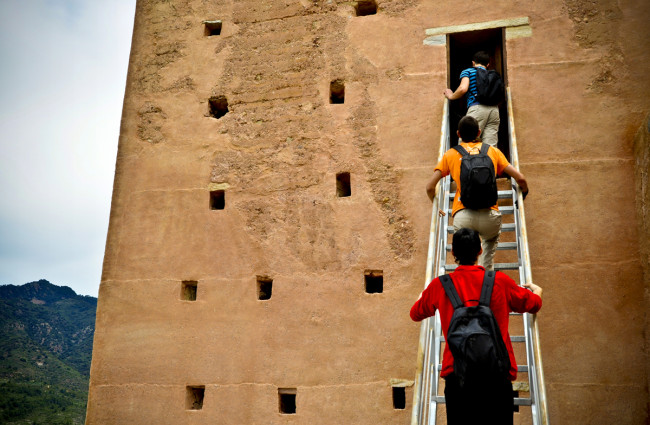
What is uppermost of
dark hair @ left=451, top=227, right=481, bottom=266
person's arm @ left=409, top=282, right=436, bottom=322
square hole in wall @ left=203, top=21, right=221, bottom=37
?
square hole in wall @ left=203, top=21, right=221, bottom=37

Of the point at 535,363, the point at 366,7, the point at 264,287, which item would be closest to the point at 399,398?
the point at 264,287

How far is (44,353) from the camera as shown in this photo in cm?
2130

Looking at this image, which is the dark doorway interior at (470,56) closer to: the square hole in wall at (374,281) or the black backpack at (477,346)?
the square hole in wall at (374,281)

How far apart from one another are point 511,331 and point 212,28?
5735 millimetres

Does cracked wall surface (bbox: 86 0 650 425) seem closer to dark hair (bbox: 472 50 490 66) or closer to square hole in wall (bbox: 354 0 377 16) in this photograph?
square hole in wall (bbox: 354 0 377 16)

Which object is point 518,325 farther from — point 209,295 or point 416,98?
point 209,295

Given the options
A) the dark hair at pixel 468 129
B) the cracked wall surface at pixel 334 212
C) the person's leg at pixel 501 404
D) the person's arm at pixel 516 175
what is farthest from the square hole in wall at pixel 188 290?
the person's leg at pixel 501 404

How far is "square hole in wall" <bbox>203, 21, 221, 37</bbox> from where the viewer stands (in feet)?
30.3

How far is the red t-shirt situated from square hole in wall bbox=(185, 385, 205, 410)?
4435mm

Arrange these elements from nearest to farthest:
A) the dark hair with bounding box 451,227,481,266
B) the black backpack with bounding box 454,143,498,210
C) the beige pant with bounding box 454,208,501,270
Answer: the dark hair with bounding box 451,227,481,266, the black backpack with bounding box 454,143,498,210, the beige pant with bounding box 454,208,501,270

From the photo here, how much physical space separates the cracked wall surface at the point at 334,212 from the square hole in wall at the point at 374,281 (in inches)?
4.1

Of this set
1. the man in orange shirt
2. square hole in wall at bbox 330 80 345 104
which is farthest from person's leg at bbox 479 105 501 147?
square hole in wall at bbox 330 80 345 104

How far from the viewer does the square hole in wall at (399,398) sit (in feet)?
23.0

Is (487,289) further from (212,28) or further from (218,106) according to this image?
Answer: (212,28)
